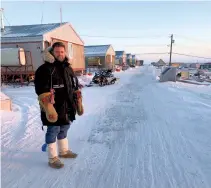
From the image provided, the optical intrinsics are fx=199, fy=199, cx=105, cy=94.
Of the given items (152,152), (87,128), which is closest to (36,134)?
(87,128)

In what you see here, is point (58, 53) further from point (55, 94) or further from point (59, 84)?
point (55, 94)

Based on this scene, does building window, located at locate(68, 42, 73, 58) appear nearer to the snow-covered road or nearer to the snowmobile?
the snowmobile

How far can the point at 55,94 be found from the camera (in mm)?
3145

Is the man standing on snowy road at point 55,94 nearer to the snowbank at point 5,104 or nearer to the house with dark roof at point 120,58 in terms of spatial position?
the snowbank at point 5,104

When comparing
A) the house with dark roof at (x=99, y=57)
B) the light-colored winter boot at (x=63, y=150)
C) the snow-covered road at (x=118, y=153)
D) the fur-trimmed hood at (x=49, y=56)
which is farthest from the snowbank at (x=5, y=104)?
the house with dark roof at (x=99, y=57)

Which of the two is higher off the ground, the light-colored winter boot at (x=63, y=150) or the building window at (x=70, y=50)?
the building window at (x=70, y=50)

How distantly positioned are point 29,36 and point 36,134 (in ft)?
42.7

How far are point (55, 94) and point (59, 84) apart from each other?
0.56ft

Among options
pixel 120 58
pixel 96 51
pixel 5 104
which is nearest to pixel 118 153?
pixel 5 104

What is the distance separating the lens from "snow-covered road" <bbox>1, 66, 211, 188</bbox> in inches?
114

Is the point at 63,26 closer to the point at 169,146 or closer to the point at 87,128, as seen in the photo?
the point at 87,128

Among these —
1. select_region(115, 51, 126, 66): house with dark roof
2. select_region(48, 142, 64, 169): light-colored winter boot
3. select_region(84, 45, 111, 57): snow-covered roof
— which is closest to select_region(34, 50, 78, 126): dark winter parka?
select_region(48, 142, 64, 169): light-colored winter boot

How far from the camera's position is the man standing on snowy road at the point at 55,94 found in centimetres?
297

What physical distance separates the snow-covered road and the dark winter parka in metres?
0.83
